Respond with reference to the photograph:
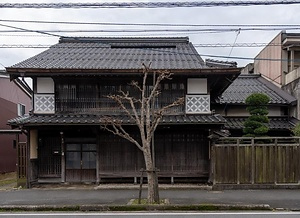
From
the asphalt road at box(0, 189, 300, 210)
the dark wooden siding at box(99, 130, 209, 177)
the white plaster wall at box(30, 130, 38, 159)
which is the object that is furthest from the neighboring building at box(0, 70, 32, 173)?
the asphalt road at box(0, 189, 300, 210)

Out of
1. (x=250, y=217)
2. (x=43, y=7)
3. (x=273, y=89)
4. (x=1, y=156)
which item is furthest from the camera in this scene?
(x=1, y=156)

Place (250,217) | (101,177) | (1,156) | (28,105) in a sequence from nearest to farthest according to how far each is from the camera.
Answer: (250,217) → (101,177) → (1,156) → (28,105)

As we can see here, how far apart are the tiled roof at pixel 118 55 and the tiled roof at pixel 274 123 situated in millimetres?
3591

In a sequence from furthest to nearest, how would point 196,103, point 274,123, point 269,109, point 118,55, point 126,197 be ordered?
1. point 269,109
2. point 118,55
3. point 274,123
4. point 196,103
5. point 126,197

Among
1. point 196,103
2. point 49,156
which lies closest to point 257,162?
point 196,103

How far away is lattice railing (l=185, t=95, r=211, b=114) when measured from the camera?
14.4m

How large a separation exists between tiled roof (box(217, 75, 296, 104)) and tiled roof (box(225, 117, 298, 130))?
87 cm

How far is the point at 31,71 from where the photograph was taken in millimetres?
13844

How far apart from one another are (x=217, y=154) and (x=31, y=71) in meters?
8.25

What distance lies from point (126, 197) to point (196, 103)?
5.29 m

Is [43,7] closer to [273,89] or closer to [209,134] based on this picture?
[209,134]

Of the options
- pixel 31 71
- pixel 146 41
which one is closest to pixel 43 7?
pixel 31 71

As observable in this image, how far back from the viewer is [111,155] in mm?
14391

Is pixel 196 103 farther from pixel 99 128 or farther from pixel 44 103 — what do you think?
pixel 44 103
